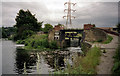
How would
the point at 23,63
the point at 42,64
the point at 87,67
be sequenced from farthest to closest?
the point at 23,63 < the point at 42,64 < the point at 87,67

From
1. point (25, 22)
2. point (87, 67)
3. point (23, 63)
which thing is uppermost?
point (25, 22)

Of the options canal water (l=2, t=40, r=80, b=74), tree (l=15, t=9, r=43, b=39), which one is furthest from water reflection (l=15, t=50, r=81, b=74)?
tree (l=15, t=9, r=43, b=39)

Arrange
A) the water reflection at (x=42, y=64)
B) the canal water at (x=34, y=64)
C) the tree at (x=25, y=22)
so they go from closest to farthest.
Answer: the water reflection at (x=42, y=64) < the canal water at (x=34, y=64) < the tree at (x=25, y=22)

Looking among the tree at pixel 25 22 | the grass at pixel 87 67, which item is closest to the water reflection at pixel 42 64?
the grass at pixel 87 67

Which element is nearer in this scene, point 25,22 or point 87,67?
point 87,67

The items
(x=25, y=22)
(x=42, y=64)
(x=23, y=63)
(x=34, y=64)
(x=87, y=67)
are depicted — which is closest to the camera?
(x=87, y=67)

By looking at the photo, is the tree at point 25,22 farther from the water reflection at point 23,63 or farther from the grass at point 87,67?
the grass at point 87,67

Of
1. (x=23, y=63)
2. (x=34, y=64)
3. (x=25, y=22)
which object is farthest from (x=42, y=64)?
(x=25, y=22)

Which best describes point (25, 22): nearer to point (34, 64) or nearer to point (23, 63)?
point (23, 63)

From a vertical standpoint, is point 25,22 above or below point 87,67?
above

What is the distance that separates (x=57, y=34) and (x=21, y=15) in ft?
65.4

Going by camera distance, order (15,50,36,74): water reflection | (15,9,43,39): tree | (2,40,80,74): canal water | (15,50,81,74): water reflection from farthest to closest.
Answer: (15,9,43,39): tree < (15,50,36,74): water reflection < (2,40,80,74): canal water < (15,50,81,74): water reflection

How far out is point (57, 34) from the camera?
40.2m

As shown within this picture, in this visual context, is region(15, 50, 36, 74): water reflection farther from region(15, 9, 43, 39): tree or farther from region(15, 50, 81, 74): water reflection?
region(15, 9, 43, 39): tree
